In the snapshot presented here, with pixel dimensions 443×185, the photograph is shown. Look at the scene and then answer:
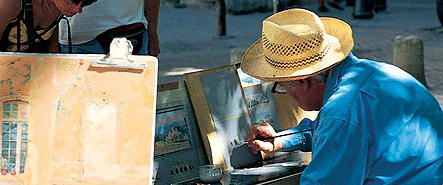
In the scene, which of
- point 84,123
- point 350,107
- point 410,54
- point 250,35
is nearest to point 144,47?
point 84,123

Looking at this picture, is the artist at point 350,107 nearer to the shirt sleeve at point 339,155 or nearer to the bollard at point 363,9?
the shirt sleeve at point 339,155

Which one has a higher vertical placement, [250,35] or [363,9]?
[363,9]

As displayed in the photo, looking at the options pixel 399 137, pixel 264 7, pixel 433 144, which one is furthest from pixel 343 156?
pixel 264 7

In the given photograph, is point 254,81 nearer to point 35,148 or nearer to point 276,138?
point 276,138

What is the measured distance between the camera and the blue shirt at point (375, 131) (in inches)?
55.2

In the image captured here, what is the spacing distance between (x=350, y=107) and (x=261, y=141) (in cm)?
72

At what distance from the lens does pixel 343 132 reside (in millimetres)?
1387

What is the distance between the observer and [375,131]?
1.43m

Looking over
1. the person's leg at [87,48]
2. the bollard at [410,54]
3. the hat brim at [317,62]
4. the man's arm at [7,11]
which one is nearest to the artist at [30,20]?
the man's arm at [7,11]

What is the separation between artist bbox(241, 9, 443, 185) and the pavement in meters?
4.00

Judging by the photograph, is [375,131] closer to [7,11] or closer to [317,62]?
Result: [317,62]

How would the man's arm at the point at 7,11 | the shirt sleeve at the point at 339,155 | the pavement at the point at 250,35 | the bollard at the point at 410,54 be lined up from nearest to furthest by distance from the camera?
the shirt sleeve at the point at 339,155 → the man's arm at the point at 7,11 → the bollard at the point at 410,54 → the pavement at the point at 250,35

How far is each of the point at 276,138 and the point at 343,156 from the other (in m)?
0.71

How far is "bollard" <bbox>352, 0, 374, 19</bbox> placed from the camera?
12359mm
